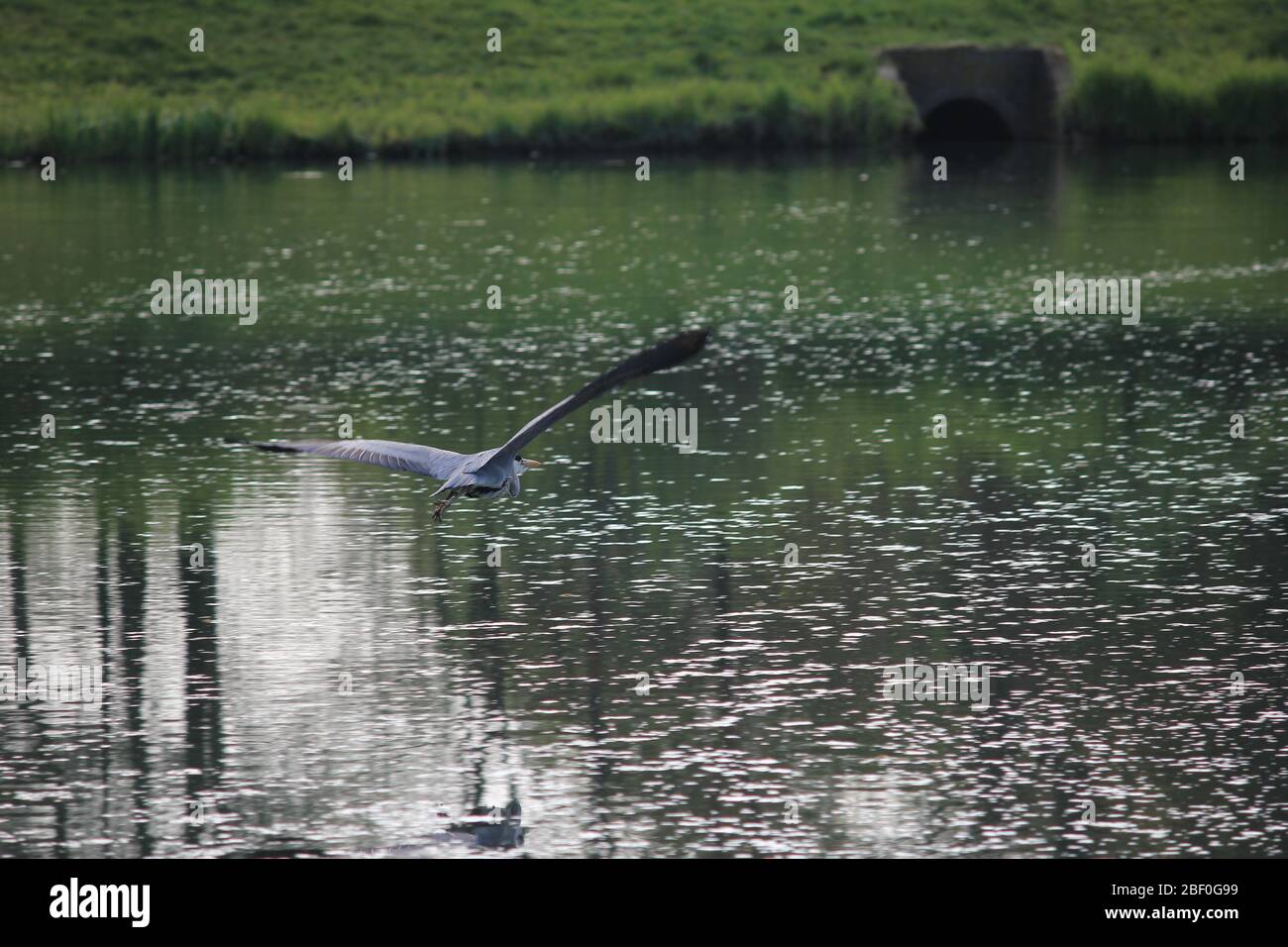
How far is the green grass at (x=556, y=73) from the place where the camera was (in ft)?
206

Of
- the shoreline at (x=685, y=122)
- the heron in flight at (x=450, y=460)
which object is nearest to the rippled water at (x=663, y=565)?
the heron in flight at (x=450, y=460)

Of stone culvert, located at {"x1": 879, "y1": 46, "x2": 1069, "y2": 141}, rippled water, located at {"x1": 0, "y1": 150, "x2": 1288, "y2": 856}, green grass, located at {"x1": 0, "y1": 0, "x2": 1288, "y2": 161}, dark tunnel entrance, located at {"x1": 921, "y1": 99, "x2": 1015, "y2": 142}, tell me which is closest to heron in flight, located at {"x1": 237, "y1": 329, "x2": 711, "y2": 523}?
rippled water, located at {"x1": 0, "y1": 150, "x2": 1288, "y2": 856}

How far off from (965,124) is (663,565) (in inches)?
2026

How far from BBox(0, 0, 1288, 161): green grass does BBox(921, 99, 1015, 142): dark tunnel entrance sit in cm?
288

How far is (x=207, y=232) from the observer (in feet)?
145

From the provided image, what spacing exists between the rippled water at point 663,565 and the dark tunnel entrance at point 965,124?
2784 centimetres

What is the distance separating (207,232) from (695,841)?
108ft

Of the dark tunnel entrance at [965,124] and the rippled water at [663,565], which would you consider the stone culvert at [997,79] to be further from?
the rippled water at [663,565]

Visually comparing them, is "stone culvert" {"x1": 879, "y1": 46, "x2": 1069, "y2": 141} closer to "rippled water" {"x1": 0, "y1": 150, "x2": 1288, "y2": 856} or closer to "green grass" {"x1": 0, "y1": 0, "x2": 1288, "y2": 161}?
"green grass" {"x1": 0, "y1": 0, "x2": 1288, "y2": 161}

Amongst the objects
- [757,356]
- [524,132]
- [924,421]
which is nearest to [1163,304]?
[757,356]

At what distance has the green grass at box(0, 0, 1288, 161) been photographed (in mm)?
62875

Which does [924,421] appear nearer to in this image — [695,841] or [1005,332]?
[1005,332]

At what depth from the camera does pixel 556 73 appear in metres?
69.1
